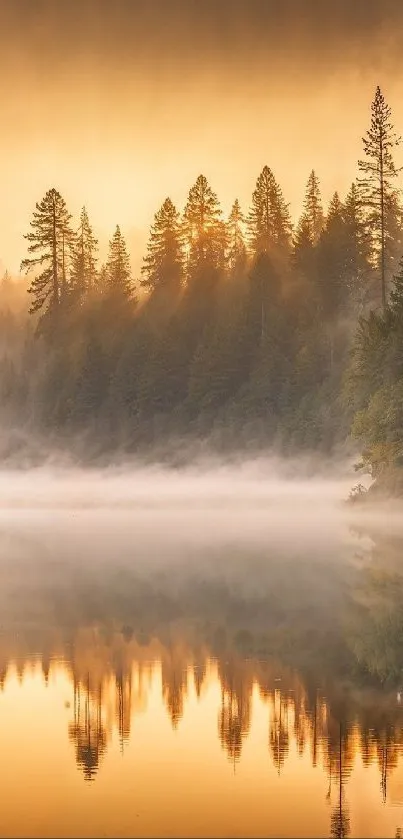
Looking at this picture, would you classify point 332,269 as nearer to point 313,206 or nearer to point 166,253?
point 166,253

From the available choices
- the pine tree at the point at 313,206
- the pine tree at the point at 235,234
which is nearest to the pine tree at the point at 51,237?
the pine tree at the point at 235,234

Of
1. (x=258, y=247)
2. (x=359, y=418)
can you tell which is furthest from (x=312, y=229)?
(x=359, y=418)

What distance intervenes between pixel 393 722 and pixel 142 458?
86665 millimetres

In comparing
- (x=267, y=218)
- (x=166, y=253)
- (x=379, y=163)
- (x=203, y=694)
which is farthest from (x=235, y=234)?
(x=203, y=694)

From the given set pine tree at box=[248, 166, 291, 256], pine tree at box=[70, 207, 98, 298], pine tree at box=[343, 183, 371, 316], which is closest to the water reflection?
pine tree at box=[343, 183, 371, 316]

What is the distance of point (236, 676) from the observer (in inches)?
754

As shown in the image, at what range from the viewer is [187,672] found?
1958cm

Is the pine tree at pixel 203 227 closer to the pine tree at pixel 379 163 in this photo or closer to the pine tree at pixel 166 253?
the pine tree at pixel 166 253

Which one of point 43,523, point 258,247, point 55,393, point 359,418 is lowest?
point 43,523

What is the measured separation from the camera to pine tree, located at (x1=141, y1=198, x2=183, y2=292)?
4779 inches

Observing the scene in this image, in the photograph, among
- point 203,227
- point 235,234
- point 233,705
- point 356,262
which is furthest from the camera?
point 235,234

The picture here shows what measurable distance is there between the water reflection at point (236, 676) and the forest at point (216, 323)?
1502 inches

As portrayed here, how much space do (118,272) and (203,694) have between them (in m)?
109

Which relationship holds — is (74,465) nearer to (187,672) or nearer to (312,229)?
(312,229)
